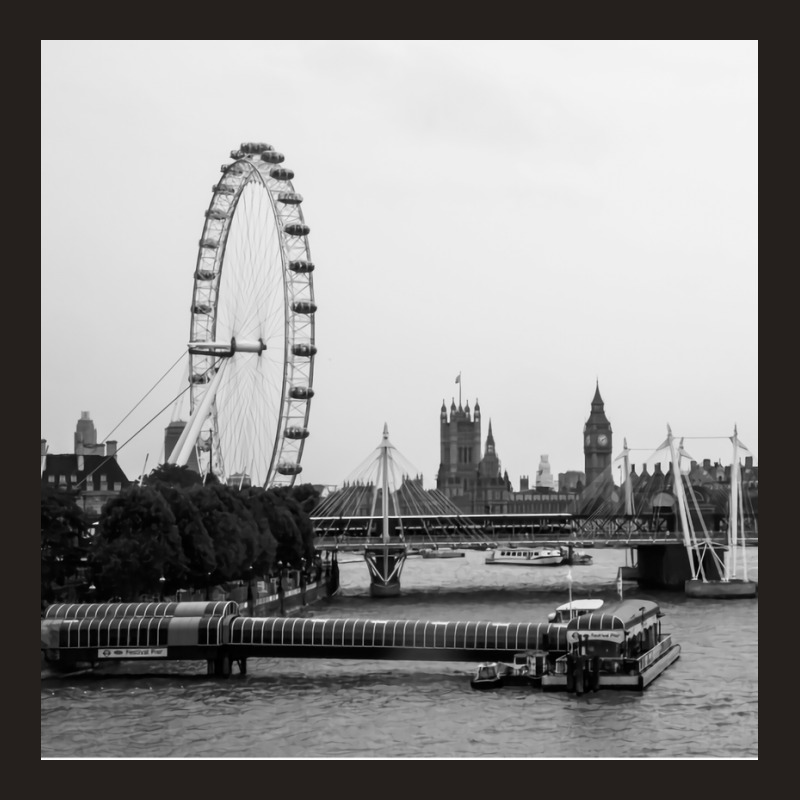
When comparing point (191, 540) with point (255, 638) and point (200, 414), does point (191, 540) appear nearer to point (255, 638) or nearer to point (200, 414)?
point (200, 414)

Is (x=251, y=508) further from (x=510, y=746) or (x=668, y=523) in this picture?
(x=668, y=523)

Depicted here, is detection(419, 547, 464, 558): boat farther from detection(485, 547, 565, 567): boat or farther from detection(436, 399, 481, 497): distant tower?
detection(436, 399, 481, 497): distant tower

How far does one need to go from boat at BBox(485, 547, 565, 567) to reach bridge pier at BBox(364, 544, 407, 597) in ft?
75.1

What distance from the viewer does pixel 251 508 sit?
3884 cm

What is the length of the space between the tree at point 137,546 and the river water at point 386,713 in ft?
9.98

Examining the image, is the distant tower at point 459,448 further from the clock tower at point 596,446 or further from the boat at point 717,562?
the boat at point 717,562

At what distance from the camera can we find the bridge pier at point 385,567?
4556cm

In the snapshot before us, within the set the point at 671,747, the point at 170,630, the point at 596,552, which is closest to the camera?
the point at 671,747

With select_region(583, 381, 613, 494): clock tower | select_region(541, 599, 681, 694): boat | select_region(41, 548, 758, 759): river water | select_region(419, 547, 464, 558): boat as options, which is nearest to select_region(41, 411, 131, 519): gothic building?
select_region(41, 548, 758, 759): river water

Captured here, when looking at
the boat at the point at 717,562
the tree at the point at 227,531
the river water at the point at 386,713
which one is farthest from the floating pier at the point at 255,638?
the boat at the point at 717,562

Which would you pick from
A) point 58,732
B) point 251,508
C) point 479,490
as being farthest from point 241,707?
point 479,490

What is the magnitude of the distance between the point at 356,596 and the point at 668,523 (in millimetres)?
18267

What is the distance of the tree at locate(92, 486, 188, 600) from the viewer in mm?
30766

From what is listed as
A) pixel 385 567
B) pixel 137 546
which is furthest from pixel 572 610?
pixel 385 567
